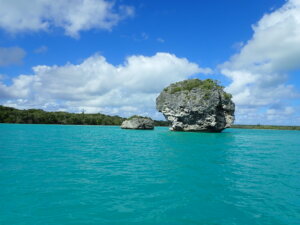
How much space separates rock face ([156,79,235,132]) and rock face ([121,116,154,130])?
76.3 ft

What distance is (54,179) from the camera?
12.0m

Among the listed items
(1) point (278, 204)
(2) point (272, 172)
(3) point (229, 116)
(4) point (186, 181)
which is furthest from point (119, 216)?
(3) point (229, 116)

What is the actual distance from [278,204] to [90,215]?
25.4 feet

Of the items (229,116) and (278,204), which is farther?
(229,116)

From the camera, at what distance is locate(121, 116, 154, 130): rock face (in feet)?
326

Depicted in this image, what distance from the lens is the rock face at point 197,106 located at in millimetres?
67750

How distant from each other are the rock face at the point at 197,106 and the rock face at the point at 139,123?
76.3 ft

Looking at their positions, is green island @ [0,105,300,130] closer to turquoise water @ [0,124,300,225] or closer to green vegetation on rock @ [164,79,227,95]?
green vegetation on rock @ [164,79,227,95]

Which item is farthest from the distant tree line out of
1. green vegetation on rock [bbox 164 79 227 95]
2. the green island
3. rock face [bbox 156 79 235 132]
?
green vegetation on rock [bbox 164 79 227 95]

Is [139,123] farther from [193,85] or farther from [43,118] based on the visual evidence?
[43,118]

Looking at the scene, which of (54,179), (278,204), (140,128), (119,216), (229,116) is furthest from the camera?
(140,128)

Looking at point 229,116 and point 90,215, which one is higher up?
point 229,116

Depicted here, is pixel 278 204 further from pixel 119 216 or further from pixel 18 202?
pixel 18 202

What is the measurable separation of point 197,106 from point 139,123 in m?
37.8
